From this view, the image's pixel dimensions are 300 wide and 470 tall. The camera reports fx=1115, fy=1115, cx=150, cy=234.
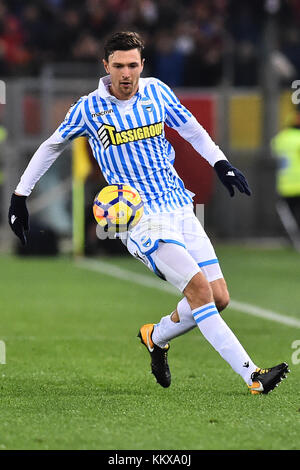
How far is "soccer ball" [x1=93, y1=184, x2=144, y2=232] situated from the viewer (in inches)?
250

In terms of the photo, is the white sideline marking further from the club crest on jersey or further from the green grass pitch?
the club crest on jersey

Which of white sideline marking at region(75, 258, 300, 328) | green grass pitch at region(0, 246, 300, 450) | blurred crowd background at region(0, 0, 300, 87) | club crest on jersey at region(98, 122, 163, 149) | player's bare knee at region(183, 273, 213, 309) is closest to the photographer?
green grass pitch at region(0, 246, 300, 450)

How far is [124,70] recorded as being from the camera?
20.9ft

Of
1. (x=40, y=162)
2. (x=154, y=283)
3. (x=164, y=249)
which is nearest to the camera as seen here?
(x=164, y=249)

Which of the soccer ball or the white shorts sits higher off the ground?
the soccer ball

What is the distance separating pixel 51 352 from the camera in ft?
26.5

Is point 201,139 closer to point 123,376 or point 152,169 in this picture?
point 152,169

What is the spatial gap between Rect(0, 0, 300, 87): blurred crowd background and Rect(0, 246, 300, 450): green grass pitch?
6997 mm

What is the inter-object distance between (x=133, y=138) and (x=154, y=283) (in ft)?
22.9

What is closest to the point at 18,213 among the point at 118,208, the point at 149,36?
the point at 118,208

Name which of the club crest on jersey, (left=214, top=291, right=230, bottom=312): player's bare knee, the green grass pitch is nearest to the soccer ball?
the club crest on jersey

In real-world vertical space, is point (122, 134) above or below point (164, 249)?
above

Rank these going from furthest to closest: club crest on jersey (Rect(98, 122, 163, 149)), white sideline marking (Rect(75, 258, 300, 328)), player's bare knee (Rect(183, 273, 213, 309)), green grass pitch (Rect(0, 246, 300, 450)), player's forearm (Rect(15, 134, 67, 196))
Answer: white sideline marking (Rect(75, 258, 300, 328)), player's forearm (Rect(15, 134, 67, 196)), club crest on jersey (Rect(98, 122, 163, 149)), player's bare knee (Rect(183, 273, 213, 309)), green grass pitch (Rect(0, 246, 300, 450))

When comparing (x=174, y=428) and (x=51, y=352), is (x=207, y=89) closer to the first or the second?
(x=51, y=352)
